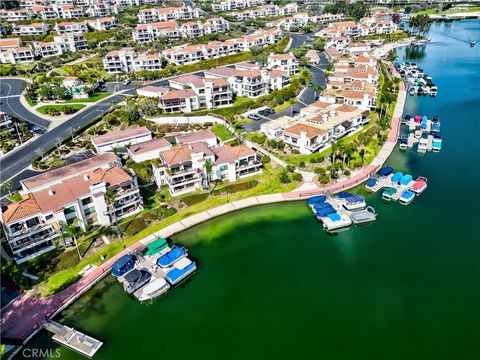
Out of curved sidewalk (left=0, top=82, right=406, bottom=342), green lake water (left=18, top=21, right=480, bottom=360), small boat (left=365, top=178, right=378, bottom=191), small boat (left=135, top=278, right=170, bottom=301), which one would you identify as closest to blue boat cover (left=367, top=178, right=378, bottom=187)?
small boat (left=365, top=178, right=378, bottom=191)

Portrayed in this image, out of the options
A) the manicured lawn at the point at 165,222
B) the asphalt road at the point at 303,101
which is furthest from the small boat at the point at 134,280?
the asphalt road at the point at 303,101

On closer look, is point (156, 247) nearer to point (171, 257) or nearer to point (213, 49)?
point (171, 257)

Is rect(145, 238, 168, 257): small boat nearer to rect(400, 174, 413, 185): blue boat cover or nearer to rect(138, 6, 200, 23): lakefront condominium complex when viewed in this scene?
rect(400, 174, 413, 185): blue boat cover

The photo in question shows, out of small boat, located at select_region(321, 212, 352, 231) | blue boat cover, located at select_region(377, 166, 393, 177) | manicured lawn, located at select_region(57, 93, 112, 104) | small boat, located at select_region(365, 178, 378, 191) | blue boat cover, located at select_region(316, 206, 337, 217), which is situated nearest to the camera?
small boat, located at select_region(321, 212, 352, 231)

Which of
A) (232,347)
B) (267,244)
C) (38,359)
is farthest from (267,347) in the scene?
(38,359)

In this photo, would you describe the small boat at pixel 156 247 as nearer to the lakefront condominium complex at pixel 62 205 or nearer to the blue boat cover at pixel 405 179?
the lakefront condominium complex at pixel 62 205

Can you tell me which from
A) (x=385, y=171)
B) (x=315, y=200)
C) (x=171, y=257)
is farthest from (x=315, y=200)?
(x=171, y=257)
